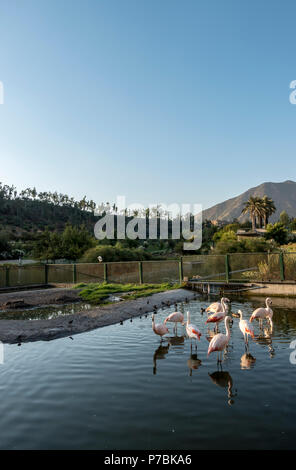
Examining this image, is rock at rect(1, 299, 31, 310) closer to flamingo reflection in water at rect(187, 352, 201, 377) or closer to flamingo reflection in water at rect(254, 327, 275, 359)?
flamingo reflection in water at rect(187, 352, 201, 377)

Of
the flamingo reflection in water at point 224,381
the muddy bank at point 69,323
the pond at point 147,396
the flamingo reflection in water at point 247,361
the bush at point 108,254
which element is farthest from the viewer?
the bush at point 108,254

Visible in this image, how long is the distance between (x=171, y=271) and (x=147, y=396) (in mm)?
18928

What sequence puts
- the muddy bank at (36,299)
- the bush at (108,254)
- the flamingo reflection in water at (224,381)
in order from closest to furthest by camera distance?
1. the flamingo reflection in water at (224,381)
2. the muddy bank at (36,299)
3. the bush at (108,254)

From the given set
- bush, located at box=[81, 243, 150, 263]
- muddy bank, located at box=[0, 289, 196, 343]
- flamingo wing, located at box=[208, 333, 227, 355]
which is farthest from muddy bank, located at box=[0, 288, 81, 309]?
flamingo wing, located at box=[208, 333, 227, 355]

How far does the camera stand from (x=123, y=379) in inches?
261

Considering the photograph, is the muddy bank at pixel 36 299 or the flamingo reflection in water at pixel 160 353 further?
the muddy bank at pixel 36 299

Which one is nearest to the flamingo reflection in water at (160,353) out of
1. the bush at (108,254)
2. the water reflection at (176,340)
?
the water reflection at (176,340)

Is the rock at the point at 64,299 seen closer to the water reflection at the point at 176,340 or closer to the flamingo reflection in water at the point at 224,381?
the water reflection at the point at 176,340

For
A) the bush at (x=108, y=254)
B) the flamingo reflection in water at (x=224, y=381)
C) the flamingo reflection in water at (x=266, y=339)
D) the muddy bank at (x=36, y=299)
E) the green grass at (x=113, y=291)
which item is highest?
the bush at (x=108, y=254)

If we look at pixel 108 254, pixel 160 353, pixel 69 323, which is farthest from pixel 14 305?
pixel 108 254

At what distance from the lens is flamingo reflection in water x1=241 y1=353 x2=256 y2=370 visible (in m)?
6.98

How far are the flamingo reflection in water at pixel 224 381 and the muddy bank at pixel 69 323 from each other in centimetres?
550

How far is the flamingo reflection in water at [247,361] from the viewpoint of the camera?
698cm

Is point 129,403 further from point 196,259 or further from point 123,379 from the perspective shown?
point 196,259
